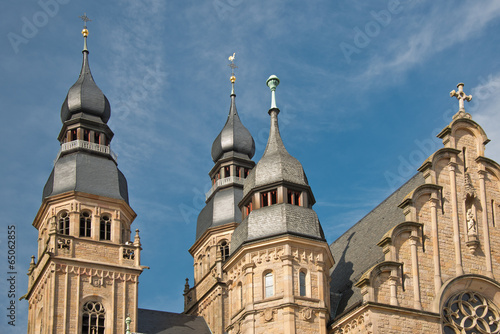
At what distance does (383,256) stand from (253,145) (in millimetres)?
21839

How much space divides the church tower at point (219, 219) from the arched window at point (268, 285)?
1343cm

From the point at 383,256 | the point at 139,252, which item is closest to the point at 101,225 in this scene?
the point at 139,252

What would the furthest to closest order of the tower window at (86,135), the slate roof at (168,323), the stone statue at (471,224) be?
the tower window at (86,135) → the slate roof at (168,323) → the stone statue at (471,224)

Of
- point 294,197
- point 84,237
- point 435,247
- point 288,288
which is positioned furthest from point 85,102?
point 435,247

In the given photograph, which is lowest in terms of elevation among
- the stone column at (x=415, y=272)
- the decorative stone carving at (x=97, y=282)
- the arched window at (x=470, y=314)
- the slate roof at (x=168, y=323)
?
the arched window at (x=470, y=314)

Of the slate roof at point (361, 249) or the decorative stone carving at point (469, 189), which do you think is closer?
the decorative stone carving at point (469, 189)

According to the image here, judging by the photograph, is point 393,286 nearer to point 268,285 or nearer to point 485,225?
point 485,225

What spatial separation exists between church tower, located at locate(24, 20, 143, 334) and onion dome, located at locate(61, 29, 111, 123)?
5 cm

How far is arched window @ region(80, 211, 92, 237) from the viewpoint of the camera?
1822 inches

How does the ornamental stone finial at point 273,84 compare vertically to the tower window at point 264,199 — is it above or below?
above

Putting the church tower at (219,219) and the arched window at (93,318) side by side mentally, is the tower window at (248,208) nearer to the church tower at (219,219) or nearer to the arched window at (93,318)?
the arched window at (93,318)

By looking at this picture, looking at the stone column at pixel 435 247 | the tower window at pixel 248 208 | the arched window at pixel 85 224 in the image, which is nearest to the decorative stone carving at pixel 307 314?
the stone column at pixel 435 247

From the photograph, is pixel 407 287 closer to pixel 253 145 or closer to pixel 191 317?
pixel 191 317

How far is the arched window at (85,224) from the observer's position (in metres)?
46.3
